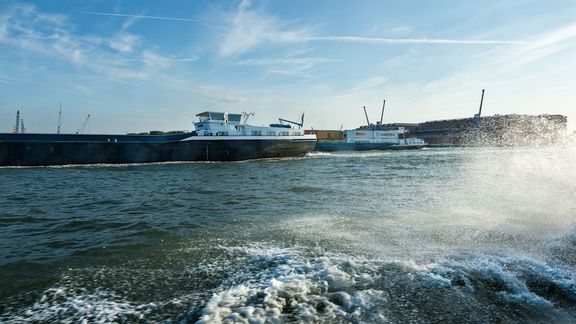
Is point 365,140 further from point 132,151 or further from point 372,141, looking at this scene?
point 132,151

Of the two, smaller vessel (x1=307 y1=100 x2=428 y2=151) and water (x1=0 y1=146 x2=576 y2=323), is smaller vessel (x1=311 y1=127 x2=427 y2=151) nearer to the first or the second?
smaller vessel (x1=307 y1=100 x2=428 y2=151)

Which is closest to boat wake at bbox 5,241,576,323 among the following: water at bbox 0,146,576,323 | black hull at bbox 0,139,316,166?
water at bbox 0,146,576,323

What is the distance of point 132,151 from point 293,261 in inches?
1223

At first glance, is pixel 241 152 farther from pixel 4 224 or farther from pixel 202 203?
pixel 4 224

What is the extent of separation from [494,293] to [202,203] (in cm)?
986

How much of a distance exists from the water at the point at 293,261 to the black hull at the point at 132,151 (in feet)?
69.0

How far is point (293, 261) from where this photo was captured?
5891mm

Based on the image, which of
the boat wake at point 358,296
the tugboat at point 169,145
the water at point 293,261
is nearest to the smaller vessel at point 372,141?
the tugboat at point 169,145

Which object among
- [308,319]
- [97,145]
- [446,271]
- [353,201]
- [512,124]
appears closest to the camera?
[308,319]

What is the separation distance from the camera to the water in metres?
4.28

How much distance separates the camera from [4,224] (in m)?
9.12

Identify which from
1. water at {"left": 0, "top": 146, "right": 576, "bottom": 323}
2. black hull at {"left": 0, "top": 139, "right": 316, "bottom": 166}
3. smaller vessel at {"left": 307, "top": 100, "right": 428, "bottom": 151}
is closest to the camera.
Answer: water at {"left": 0, "top": 146, "right": 576, "bottom": 323}

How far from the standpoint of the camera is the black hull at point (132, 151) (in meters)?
29.1

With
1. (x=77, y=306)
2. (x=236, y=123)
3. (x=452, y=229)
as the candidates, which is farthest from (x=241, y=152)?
(x=77, y=306)
